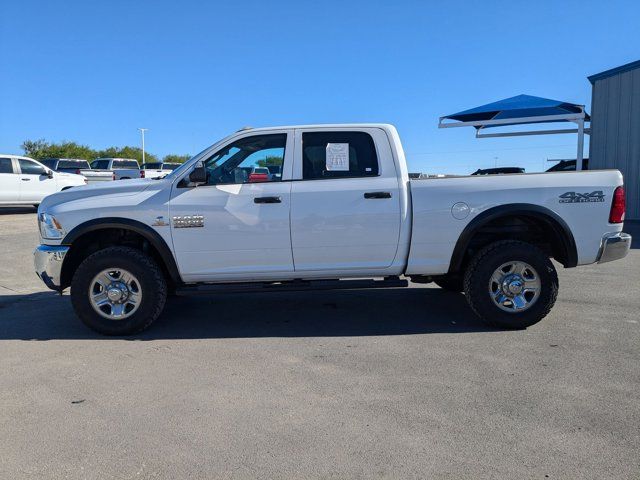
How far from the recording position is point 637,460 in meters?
2.64

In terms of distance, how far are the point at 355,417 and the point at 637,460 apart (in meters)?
1.54

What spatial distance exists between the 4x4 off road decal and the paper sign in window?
2.11 metres

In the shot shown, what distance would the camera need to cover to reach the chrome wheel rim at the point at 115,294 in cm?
481

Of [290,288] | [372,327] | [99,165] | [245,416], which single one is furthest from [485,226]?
[99,165]

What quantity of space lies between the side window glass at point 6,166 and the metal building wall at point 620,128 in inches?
719

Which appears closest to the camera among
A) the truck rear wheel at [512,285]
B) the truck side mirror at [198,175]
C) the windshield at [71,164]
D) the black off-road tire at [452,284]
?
the truck side mirror at [198,175]

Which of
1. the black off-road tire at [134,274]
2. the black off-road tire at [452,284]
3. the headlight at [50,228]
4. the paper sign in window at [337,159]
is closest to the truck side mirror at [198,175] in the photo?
the black off-road tire at [134,274]

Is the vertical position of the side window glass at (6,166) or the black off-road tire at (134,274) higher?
the side window glass at (6,166)

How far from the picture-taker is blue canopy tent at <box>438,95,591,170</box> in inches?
595

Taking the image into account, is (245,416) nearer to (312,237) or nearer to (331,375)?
(331,375)

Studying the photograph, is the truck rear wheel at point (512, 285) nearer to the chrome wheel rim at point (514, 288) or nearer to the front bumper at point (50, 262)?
the chrome wheel rim at point (514, 288)

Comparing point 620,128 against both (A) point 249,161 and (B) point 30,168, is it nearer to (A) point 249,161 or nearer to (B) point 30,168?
(A) point 249,161

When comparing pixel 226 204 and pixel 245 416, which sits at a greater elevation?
pixel 226 204

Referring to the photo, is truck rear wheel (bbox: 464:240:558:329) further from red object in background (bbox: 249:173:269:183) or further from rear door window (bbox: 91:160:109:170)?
rear door window (bbox: 91:160:109:170)
